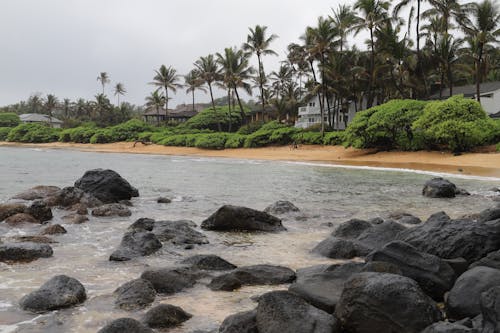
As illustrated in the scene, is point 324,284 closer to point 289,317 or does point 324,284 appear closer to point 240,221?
point 289,317

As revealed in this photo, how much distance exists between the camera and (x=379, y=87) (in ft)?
178

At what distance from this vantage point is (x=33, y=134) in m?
81.0

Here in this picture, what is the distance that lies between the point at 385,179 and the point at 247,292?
760 inches

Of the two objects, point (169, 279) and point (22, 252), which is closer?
point (169, 279)

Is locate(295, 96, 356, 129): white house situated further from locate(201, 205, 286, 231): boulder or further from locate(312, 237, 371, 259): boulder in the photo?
locate(312, 237, 371, 259): boulder

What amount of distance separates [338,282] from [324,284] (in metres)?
0.22

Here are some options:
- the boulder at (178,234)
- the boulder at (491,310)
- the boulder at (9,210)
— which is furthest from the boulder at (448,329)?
the boulder at (9,210)

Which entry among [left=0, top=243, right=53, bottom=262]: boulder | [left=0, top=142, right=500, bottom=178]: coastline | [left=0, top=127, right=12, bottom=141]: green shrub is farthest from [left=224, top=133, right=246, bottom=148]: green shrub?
[left=0, top=127, right=12, bottom=141]: green shrub

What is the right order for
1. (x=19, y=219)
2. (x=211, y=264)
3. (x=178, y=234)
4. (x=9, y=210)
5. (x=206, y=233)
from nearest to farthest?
(x=211, y=264) < (x=178, y=234) < (x=206, y=233) < (x=19, y=219) < (x=9, y=210)

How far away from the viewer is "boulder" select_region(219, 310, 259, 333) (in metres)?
4.77

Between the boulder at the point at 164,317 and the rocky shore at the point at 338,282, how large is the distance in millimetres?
12

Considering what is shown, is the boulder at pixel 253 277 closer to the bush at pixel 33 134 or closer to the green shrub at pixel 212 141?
the green shrub at pixel 212 141

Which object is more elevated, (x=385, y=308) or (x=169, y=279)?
(x=385, y=308)

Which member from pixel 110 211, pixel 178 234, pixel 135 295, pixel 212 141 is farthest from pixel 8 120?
pixel 135 295
